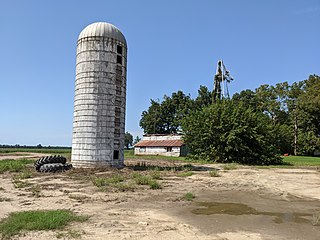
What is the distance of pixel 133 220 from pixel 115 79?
14.4 meters

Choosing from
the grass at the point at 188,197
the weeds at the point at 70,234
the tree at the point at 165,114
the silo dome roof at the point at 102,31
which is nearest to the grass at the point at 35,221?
the weeds at the point at 70,234

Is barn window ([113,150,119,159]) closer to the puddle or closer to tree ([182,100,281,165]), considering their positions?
the puddle

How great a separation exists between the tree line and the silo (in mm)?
13026

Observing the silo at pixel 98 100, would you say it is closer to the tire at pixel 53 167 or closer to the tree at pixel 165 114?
the tire at pixel 53 167

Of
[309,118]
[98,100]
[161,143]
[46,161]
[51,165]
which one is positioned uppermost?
[309,118]

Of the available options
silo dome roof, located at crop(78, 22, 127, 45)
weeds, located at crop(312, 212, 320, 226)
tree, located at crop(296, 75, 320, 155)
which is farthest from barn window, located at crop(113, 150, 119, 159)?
tree, located at crop(296, 75, 320, 155)

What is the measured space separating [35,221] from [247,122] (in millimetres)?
26082

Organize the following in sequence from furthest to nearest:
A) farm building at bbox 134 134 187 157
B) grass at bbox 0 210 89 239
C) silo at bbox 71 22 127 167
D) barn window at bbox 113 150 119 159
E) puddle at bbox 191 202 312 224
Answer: farm building at bbox 134 134 187 157 → barn window at bbox 113 150 119 159 → silo at bbox 71 22 127 167 → puddle at bbox 191 202 312 224 → grass at bbox 0 210 89 239

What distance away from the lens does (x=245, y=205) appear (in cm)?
1014

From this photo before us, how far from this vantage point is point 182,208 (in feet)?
30.9

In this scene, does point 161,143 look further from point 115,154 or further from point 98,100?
point 98,100

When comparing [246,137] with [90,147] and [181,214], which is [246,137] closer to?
[90,147]

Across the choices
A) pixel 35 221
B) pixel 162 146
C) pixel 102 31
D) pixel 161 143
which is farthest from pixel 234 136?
pixel 35 221

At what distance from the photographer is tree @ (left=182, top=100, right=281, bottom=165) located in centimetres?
2988
